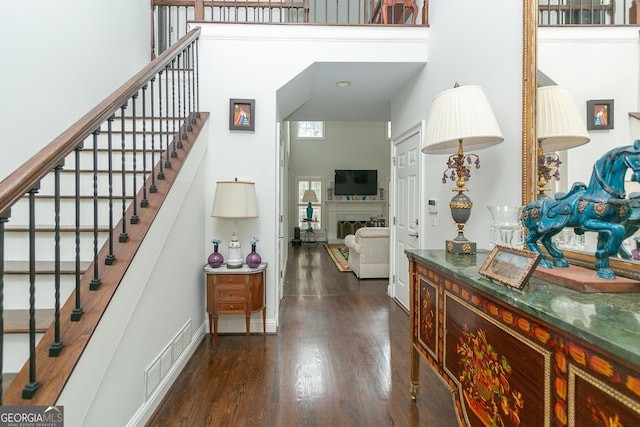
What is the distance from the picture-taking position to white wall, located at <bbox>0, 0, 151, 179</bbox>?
7.02ft

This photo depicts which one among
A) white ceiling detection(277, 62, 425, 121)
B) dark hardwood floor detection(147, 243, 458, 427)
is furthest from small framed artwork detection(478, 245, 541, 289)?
white ceiling detection(277, 62, 425, 121)

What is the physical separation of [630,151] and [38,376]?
2120mm

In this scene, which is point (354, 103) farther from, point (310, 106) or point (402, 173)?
point (402, 173)

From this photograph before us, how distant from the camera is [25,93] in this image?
224 cm

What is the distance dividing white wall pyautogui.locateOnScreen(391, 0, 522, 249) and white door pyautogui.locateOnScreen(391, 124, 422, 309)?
0.22m

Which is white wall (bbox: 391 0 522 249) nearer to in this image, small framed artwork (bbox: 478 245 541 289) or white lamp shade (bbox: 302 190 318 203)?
small framed artwork (bbox: 478 245 541 289)

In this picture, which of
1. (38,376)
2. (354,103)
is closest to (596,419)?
(38,376)

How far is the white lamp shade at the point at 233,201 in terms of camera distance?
9.09 feet

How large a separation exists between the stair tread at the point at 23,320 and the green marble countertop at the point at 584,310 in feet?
6.03

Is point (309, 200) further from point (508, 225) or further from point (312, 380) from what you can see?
point (508, 225)

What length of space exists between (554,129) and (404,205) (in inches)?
90.8

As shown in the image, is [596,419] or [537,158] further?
[537,158]

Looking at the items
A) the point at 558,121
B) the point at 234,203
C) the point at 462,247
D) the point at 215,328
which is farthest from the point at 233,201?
the point at 558,121

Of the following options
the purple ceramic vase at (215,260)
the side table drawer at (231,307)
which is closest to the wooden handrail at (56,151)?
the purple ceramic vase at (215,260)
